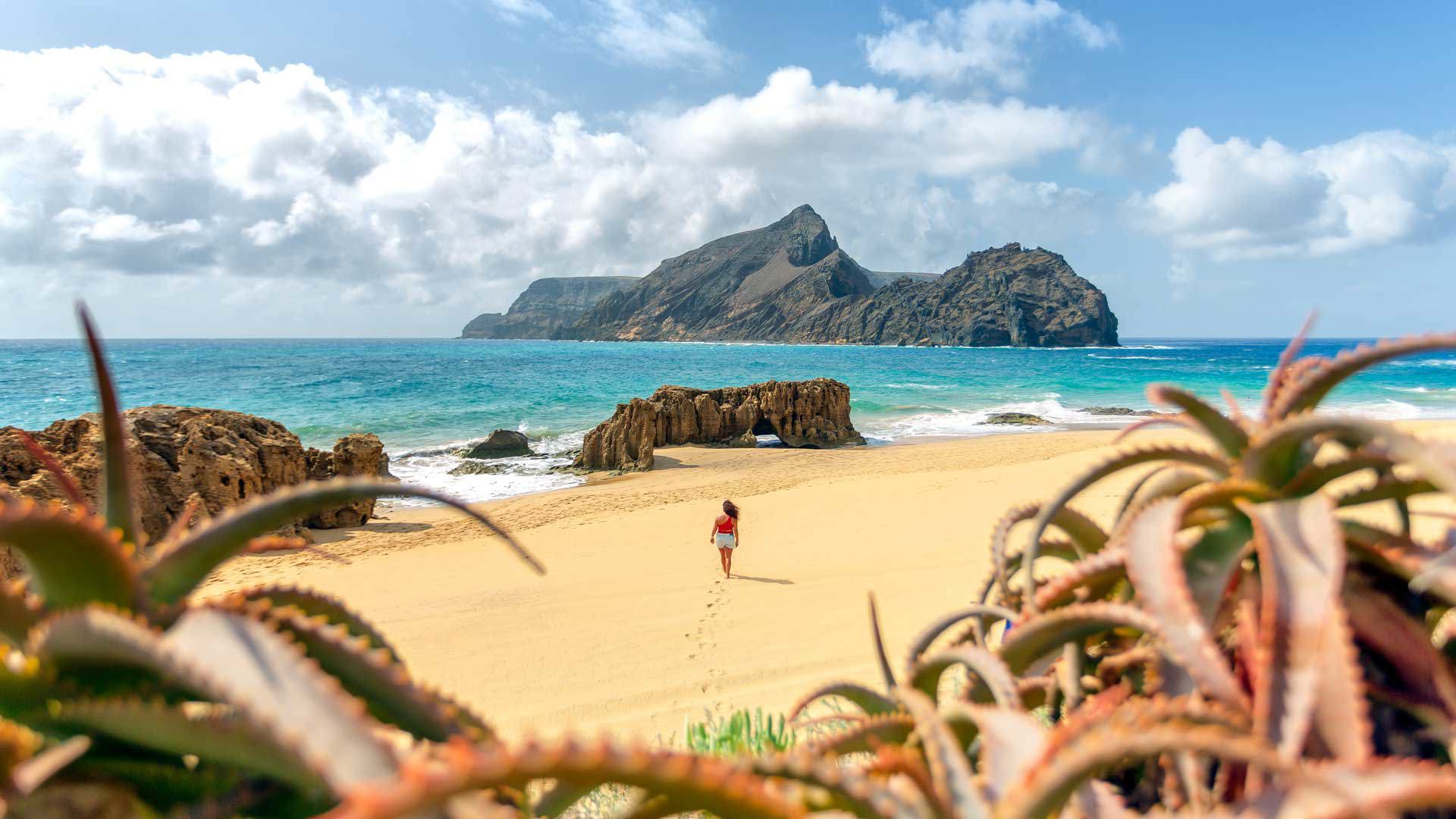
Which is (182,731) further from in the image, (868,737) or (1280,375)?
(1280,375)

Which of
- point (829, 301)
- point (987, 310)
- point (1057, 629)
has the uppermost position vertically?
point (829, 301)

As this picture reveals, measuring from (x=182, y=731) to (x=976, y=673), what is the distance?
1086mm

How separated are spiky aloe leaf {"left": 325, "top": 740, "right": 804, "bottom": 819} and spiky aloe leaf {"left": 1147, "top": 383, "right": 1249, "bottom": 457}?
0.86 metres

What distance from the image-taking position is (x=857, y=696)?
4.71ft

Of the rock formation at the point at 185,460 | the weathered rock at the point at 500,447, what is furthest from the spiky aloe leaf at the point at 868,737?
the weathered rock at the point at 500,447

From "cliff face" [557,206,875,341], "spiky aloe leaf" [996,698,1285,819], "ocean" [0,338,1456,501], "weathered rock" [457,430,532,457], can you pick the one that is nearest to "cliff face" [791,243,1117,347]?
"cliff face" [557,206,875,341]

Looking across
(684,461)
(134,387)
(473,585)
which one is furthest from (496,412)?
(134,387)

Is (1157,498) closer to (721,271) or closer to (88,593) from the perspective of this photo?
(88,593)

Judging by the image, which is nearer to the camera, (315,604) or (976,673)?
(315,604)

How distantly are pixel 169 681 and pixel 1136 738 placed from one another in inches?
38.1

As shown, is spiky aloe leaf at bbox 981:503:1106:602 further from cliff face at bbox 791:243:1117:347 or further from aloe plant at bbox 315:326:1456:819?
cliff face at bbox 791:243:1117:347

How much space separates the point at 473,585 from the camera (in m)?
8.17

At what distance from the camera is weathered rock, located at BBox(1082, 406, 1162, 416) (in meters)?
31.1

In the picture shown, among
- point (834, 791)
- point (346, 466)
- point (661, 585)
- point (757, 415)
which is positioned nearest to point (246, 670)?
point (834, 791)
